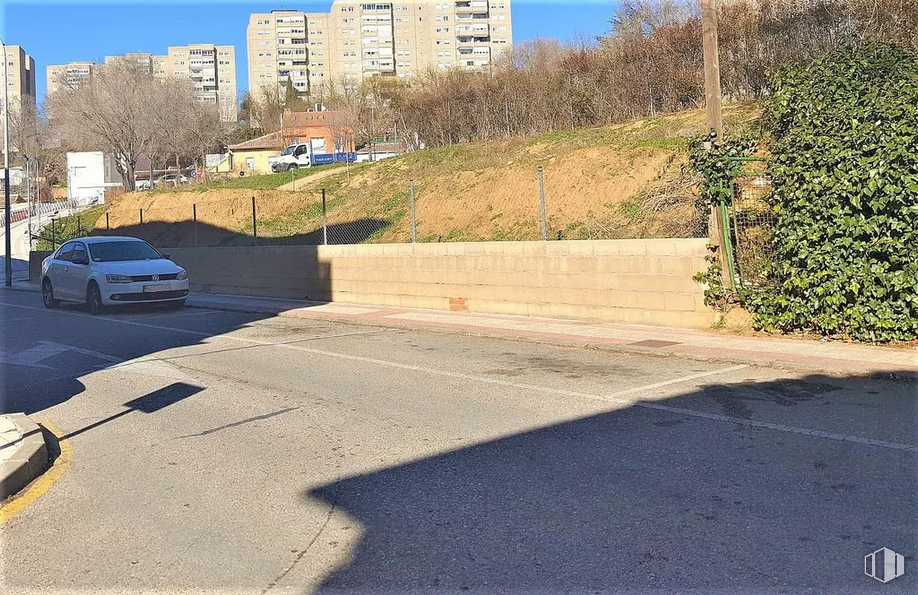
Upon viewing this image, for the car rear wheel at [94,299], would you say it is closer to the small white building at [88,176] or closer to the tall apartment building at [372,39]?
the small white building at [88,176]

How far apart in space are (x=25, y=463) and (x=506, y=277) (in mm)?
10708

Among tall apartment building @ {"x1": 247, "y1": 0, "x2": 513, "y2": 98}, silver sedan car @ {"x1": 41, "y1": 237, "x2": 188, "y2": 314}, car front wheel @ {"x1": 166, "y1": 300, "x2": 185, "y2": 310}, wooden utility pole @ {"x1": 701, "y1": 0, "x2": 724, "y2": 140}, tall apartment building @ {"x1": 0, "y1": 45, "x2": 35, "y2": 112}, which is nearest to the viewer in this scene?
wooden utility pole @ {"x1": 701, "y1": 0, "x2": 724, "y2": 140}

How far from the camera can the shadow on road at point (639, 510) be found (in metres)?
4.28

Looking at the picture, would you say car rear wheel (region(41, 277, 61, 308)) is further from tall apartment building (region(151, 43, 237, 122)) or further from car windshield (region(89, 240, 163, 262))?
tall apartment building (region(151, 43, 237, 122))

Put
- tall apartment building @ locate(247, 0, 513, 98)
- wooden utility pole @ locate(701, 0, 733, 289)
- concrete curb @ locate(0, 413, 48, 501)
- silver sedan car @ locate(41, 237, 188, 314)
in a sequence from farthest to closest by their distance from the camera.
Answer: tall apartment building @ locate(247, 0, 513, 98)
silver sedan car @ locate(41, 237, 188, 314)
wooden utility pole @ locate(701, 0, 733, 289)
concrete curb @ locate(0, 413, 48, 501)


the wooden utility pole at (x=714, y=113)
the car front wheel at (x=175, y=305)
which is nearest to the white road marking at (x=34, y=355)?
the car front wheel at (x=175, y=305)

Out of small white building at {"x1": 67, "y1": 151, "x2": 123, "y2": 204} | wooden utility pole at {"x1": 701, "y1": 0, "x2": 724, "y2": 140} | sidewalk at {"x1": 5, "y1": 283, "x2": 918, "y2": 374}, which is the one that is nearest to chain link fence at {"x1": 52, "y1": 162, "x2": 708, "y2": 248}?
wooden utility pole at {"x1": 701, "y1": 0, "x2": 724, "y2": 140}

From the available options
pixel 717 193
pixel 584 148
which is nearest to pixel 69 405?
pixel 717 193

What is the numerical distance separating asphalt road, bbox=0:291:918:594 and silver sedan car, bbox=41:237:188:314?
7.62 m

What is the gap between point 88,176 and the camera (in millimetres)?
75938

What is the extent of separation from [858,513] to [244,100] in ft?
378

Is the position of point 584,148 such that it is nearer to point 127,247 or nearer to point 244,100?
point 127,247

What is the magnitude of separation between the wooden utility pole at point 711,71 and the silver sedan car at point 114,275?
1136cm

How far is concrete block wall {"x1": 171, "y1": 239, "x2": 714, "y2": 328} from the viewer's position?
1325 centimetres
